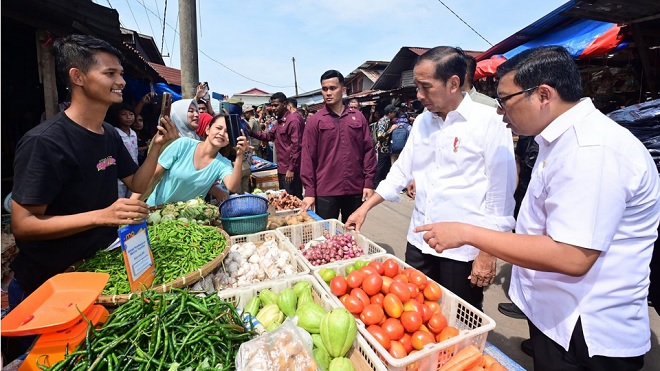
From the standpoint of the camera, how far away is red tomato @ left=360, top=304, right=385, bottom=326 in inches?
73.5

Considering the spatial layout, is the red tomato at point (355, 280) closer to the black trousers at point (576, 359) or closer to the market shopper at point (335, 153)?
the black trousers at point (576, 359)

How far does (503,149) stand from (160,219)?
2.98m

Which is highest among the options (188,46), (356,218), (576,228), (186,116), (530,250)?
(188,46)

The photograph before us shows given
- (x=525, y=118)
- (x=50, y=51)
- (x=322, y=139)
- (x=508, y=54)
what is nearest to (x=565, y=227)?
(x=525, y=118)

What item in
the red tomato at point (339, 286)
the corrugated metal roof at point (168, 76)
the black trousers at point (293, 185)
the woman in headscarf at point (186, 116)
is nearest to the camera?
the red tomato at point (339, 286)

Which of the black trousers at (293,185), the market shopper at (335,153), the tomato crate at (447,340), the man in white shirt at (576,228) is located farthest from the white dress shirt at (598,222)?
the black trousers at (293,185)

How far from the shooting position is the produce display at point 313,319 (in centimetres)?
167

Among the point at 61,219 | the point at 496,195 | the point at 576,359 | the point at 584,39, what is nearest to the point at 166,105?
the point at 61,219

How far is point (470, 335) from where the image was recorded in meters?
1.75

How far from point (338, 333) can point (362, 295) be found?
41 cm

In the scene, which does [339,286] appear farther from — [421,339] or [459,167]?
[459,167]

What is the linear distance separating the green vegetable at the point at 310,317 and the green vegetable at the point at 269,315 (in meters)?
0.12

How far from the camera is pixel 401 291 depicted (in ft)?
6.53

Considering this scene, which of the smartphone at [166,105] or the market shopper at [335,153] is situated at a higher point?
the smartphone at [166,105]
